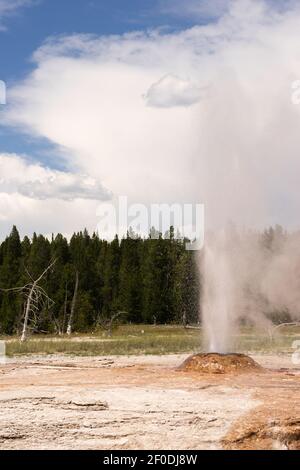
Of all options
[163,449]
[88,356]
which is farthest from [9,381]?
[88,356]

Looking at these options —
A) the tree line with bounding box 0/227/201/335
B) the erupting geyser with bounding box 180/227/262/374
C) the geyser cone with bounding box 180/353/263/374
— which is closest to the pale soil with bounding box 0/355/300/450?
the geyser cone with bounding box 180/353/263/374

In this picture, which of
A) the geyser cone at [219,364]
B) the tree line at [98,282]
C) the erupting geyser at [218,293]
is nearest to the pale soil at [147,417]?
the geyser cone at [219,364]

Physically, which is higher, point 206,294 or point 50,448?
point 206,294

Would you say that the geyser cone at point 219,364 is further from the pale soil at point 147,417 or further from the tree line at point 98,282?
the tree line at point 98,282

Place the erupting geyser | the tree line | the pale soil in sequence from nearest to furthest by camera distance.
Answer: the pale soil
the erupting geyser
the tree line

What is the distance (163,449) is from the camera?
8625mm

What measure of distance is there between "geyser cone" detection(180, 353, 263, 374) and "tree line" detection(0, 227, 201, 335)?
37.0 meters

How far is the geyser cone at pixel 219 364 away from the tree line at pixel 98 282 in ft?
121

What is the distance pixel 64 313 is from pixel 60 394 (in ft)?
142

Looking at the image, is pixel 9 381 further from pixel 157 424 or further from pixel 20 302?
pixel 20 302

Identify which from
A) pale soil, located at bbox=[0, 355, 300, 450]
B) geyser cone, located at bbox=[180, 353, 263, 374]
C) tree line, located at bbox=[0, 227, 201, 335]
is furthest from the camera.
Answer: tree line, located at bbox=[0, 227, 201, 335]

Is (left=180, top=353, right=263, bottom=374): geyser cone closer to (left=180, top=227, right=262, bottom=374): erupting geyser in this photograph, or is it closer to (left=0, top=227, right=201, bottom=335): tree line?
(left=180, top=227, right=262, bottom=374): erupting geyser

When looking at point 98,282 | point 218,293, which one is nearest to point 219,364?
point 218,293

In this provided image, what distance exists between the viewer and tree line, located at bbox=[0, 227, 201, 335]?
5356cm
